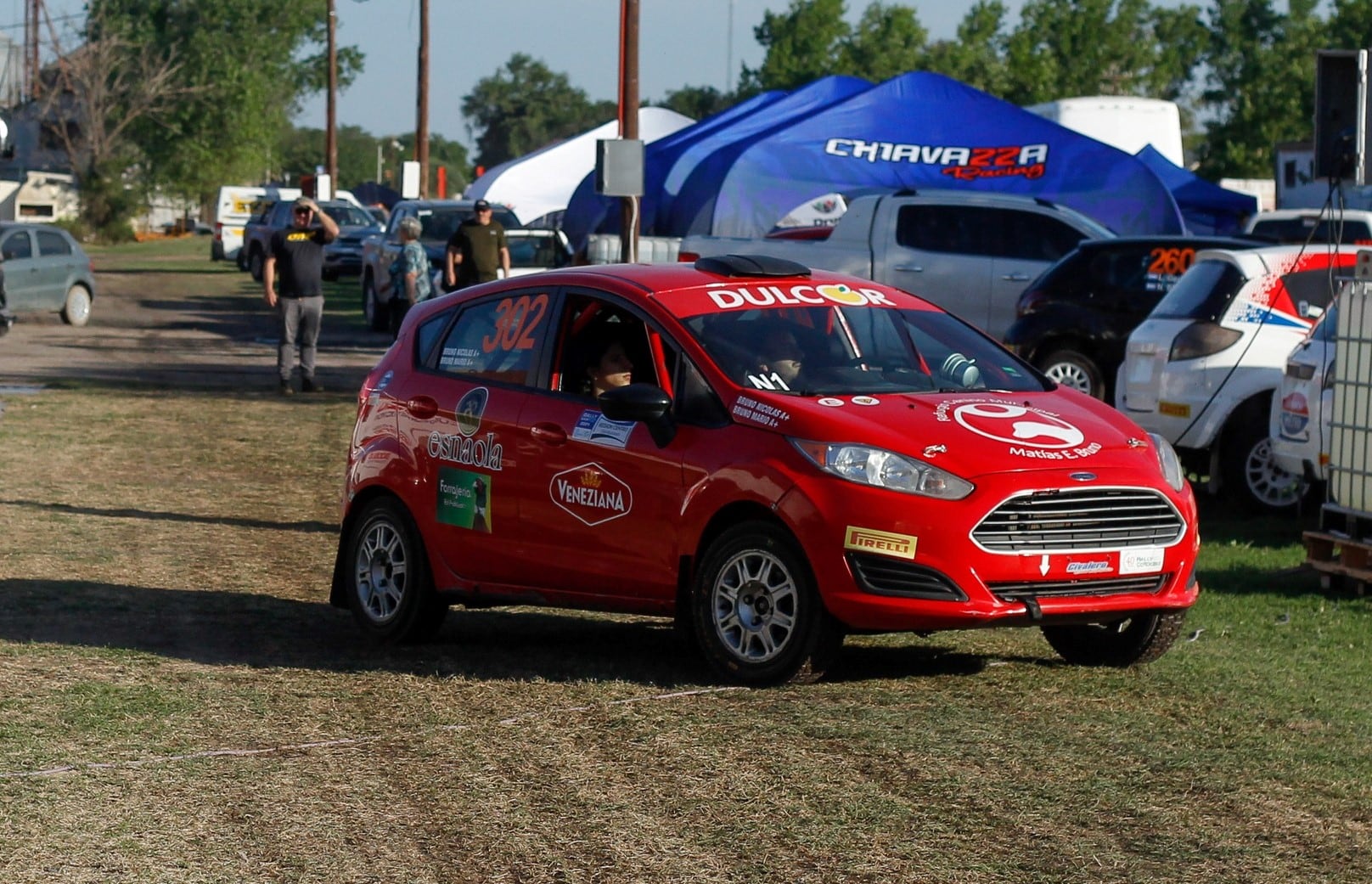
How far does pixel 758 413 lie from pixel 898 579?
880 mm

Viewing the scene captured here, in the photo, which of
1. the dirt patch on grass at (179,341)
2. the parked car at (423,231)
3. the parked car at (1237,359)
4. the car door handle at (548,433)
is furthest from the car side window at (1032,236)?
the car door handle at (548,433)

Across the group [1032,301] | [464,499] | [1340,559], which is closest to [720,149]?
[1032,301]

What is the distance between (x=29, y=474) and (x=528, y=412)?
302 inches

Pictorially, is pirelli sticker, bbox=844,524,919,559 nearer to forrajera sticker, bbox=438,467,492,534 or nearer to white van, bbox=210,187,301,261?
forrajera sticker, bbox=438,467,492,534

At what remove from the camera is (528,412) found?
8242 mm

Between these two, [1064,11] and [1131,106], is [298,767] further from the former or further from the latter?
A: [1064,11]

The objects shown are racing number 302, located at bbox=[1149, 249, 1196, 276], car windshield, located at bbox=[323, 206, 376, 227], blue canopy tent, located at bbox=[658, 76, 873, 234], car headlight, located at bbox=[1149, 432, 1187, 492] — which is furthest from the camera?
car windshield, located at bbox=[323, 206, 376, 227]

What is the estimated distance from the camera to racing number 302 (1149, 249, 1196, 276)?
53.8 ft

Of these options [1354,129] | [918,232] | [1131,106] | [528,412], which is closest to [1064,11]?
[1131,106]

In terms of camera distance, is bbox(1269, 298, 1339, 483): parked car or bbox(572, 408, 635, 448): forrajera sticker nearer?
bbox(572, 408, 635, 448): forrajera sticker

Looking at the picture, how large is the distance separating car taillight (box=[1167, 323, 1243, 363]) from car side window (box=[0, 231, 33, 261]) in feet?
69.5

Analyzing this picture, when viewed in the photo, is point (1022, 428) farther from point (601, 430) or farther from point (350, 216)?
point (350, 216)

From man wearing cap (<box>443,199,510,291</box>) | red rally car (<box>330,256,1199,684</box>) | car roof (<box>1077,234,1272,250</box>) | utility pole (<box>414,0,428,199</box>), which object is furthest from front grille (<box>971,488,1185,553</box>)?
utility pole (<box>414,0,428,199</box>)

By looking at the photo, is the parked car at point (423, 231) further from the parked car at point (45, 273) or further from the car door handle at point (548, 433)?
the car door handle at point (548, 433)
